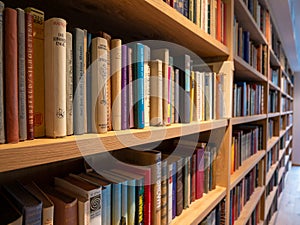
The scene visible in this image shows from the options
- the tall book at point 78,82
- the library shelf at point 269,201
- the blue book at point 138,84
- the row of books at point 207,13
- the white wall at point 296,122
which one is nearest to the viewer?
the tall book at point 78,82

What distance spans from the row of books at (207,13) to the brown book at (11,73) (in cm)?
43

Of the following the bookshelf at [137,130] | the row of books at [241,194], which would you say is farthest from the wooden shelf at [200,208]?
the row of books at [241,194]

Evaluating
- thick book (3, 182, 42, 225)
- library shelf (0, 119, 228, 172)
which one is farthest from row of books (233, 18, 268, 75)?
thick book (3, 182, 42, 225)

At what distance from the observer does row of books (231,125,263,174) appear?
1435mm

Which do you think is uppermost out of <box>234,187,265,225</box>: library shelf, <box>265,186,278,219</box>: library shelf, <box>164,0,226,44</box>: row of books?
<box>164,0,226,44</box>: row of books

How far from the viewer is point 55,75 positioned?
408mm

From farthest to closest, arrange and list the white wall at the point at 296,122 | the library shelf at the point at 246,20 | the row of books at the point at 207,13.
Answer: the white wall at the point at 296,122 < the library shelf at the point at 246,20 < the row of books at the point at 207,13

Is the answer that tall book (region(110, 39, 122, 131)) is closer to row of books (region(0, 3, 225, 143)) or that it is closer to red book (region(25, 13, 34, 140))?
row of books (region(0, 3, 225, 143))

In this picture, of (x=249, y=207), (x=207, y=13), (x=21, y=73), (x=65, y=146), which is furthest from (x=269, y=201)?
(x=21, y=73)

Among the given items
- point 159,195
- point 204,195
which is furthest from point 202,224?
point 159,195

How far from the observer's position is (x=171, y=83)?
742 mm

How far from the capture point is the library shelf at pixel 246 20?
1.23 m

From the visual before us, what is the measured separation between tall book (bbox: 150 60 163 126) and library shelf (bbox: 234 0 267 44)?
763mm

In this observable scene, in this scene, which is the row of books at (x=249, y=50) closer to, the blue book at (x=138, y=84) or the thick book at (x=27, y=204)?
the blue book at (x=138, y=84)
